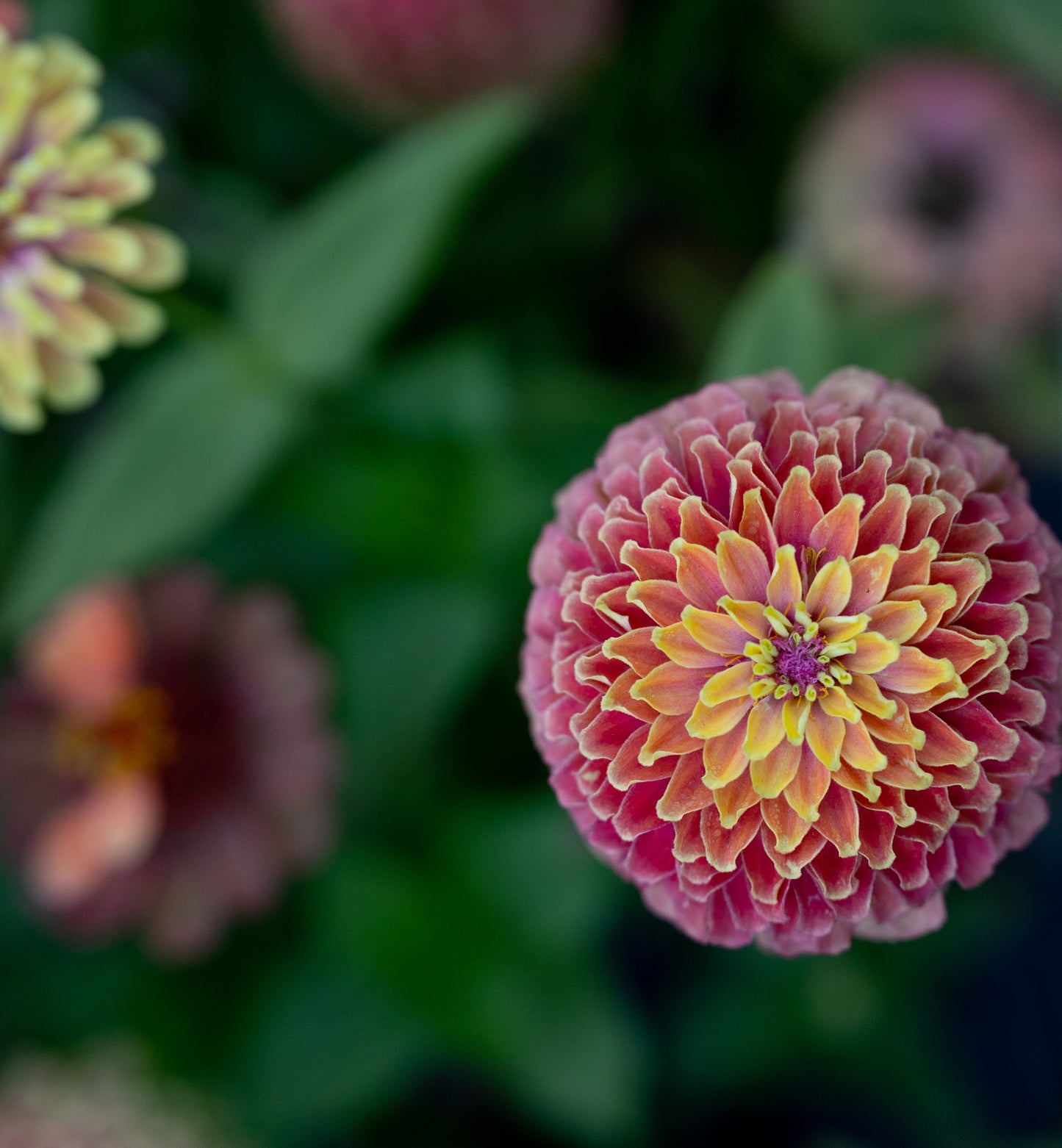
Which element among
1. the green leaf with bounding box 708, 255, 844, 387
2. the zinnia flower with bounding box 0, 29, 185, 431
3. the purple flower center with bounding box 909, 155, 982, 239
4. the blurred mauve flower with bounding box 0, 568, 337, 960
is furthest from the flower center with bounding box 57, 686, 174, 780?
A: the purple flower center with bounding box 909, 155, 982, 239

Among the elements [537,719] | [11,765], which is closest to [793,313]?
[537,719]

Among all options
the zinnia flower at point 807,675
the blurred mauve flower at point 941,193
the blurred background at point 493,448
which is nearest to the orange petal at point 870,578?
the zinnia flower at point 807,675

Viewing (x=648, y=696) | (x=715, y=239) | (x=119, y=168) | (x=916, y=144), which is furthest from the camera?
(x=715, y=239)

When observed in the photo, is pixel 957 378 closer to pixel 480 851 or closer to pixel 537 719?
pixel 480 851

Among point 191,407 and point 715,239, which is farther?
point 715,239

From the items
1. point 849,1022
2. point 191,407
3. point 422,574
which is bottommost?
point 849,1022

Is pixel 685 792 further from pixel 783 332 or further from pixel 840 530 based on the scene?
pixel 783 332

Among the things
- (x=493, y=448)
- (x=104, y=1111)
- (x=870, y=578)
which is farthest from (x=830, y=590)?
(x=104, y=1111)

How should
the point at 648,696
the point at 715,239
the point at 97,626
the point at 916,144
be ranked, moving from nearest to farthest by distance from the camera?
the point at 648,696 → the point at 97,626 → the point at 916,144 → the point at 715,239
